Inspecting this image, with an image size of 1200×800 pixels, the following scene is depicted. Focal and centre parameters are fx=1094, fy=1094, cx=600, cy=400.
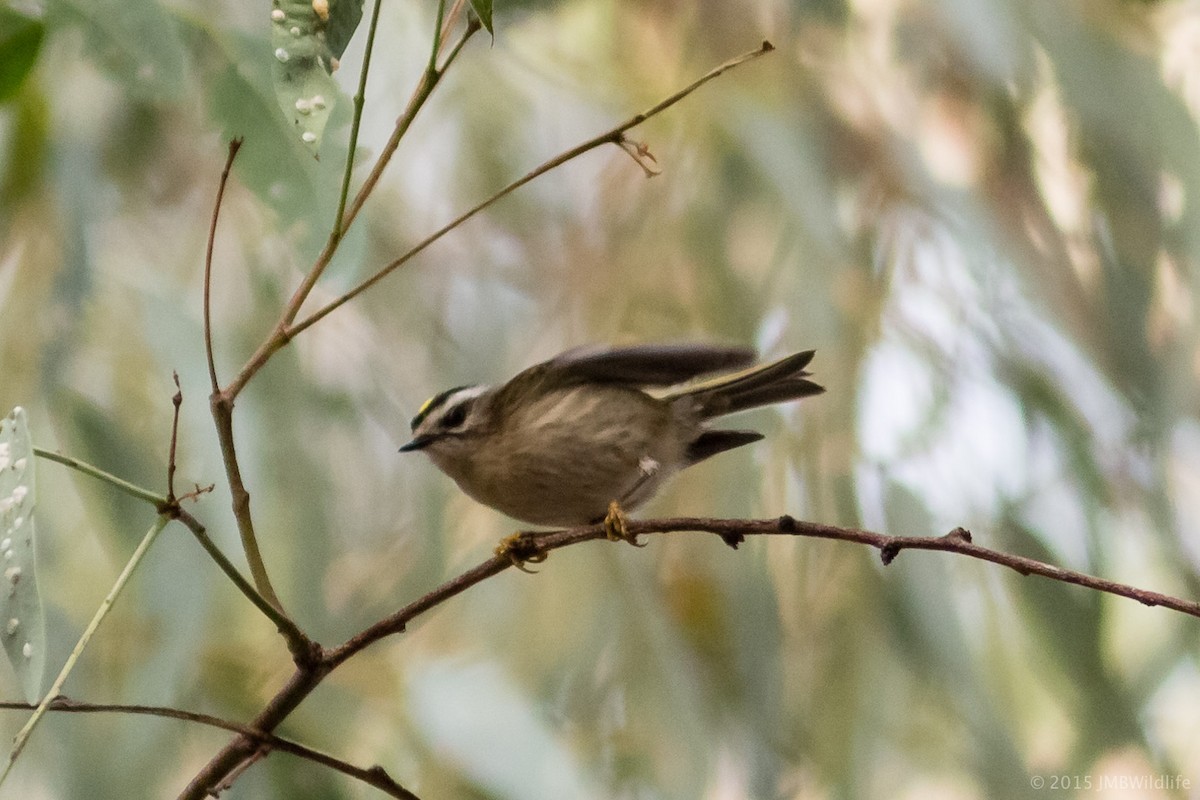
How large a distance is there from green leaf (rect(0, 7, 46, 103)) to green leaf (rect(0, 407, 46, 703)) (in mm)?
453

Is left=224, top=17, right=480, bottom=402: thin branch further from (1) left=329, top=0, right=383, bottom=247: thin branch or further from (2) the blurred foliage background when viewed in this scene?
(2) the blurred foliage background

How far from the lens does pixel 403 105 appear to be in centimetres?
132

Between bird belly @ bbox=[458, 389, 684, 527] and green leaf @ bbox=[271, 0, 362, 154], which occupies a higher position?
bird belly @ bbox=[458, 389, 684, 527]

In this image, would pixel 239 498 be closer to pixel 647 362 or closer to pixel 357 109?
pixel 357 109

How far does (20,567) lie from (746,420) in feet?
3.21

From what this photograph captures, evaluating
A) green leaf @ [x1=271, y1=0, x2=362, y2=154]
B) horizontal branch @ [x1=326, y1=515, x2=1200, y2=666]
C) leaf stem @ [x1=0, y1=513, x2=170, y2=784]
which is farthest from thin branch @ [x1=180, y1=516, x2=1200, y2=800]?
green leaf @ [x1=271, y1=0, x2=362, y2=154]

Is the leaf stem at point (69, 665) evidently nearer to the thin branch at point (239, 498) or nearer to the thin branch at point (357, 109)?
the thin branch at point (239, 498)

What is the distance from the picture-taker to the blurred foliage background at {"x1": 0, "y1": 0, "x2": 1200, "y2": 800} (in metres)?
1.20

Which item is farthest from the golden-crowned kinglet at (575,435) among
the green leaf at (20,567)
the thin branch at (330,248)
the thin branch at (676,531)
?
the green leaf at (20,567)

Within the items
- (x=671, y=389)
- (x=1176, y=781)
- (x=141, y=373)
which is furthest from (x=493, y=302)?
(x=1176, y=781)

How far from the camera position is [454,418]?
1.16 meters

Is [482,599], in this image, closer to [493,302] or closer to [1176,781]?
[493,302]

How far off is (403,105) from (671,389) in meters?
0.48

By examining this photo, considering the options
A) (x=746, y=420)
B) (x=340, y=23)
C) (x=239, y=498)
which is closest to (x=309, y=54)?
(x=340, y=23)
